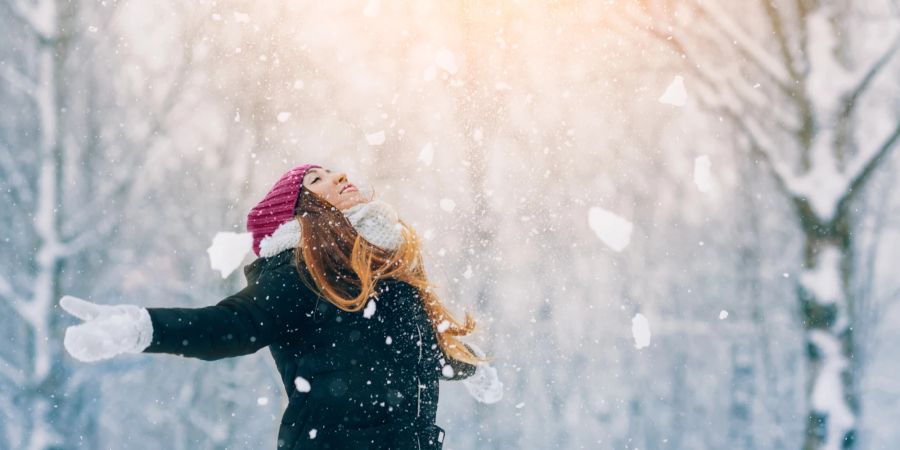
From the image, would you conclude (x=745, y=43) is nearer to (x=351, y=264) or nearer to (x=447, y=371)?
(x=447, y=371)

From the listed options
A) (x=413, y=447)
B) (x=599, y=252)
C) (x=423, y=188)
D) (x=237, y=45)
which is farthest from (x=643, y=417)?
(x=413, y=447)

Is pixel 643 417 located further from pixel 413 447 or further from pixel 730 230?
pixel 413 447

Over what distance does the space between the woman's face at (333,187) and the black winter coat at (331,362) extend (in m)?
0.36

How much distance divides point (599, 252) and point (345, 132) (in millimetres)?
4955

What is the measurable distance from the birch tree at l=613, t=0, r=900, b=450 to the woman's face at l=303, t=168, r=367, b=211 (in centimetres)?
396

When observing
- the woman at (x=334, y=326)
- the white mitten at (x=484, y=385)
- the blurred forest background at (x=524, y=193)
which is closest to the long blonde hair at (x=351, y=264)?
the woman at (x=334, y=326)

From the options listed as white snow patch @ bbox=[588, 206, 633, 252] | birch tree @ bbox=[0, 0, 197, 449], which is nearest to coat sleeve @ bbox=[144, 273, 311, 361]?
birch tree @ bbox=[0, 0, 197, 449]

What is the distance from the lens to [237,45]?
9.61 metres

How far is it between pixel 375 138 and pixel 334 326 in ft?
28.2

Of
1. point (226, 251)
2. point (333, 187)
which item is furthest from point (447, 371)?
point (226, 251)

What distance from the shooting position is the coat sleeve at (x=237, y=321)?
192 cm

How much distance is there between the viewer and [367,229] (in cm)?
257

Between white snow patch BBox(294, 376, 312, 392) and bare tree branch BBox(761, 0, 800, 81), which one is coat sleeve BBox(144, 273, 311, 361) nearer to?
white snow patch BBox(294, 376, 312, 392)

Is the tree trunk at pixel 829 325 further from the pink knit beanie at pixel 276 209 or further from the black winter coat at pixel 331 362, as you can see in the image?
the pink knit beanie at pixel 276 209
